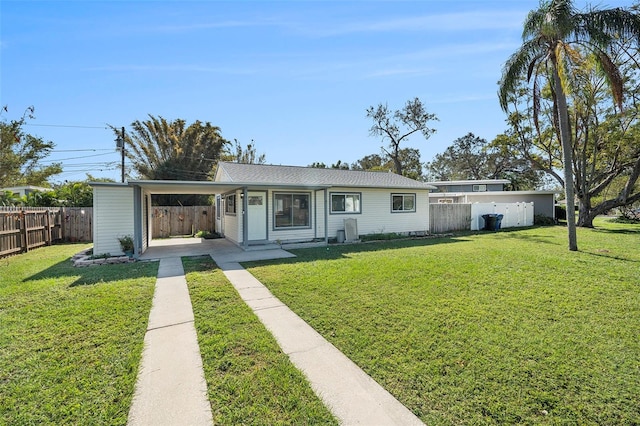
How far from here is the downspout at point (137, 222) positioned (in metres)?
9.12

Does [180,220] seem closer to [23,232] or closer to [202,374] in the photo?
[23,232]

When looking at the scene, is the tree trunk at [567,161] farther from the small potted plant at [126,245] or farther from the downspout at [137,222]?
the small potted plant at [126,245]

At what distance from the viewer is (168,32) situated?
8828 mm

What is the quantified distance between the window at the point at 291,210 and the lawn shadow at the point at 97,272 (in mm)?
4663

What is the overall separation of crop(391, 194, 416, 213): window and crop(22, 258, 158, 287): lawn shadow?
409 inches

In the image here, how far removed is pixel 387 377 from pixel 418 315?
174 cm

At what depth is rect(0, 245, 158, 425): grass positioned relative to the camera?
251 centimetres

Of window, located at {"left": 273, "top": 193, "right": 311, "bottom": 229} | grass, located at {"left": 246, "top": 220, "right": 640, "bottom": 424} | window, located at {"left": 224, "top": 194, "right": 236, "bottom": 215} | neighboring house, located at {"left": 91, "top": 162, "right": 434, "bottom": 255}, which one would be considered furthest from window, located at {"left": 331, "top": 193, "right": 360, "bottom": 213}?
grass, located at {"left": 246, "top": 220, "right": 640, "bottom": 424}

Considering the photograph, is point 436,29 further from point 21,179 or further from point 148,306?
point 21,179

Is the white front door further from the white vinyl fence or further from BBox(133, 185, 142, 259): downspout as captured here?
the white vinyl fence

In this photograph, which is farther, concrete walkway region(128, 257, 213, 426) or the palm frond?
the palm frond

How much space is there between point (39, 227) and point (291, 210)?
938cm

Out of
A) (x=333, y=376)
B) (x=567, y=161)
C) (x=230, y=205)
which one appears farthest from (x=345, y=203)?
(x=333, y=376)

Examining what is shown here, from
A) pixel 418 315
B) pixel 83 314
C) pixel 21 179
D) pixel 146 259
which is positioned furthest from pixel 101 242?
pixel 21 179
